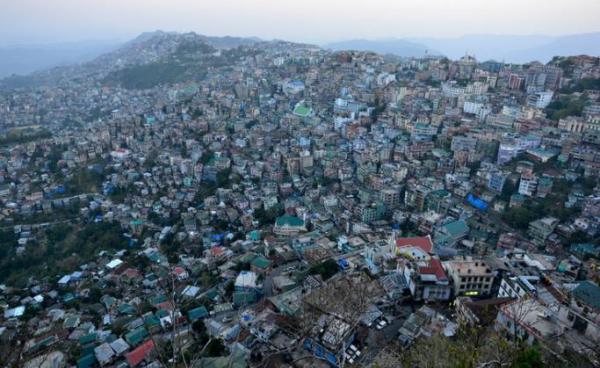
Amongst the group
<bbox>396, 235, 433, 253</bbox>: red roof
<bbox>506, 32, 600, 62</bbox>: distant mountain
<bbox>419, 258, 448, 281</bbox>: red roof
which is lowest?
<bbox>396, 235, 433, 253</bbox>: red roof

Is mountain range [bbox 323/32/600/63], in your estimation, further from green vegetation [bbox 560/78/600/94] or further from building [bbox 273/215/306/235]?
building [bbox 273/215/306/235]

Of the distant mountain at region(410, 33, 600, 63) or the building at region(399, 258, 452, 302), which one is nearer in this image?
the building at region(399, 258, 452, 302)

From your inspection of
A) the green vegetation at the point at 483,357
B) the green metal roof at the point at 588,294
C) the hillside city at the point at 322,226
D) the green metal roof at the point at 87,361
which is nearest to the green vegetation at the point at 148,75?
the hillside city at the point at 322,226

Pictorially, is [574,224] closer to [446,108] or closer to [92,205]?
[446,108]

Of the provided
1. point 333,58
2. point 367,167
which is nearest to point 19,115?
point 333,58

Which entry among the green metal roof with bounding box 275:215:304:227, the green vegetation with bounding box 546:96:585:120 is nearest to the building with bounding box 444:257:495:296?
the green metal roof with bounding box 275:215:304:227

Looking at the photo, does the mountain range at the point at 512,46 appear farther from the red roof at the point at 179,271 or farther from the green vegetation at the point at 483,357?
the green vegetation at the point at 483,357

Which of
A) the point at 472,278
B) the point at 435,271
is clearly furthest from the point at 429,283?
the point at 472,278
